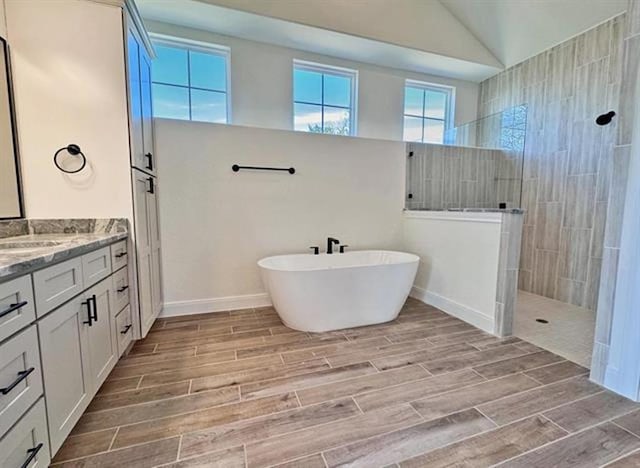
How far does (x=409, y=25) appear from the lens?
3.53 m

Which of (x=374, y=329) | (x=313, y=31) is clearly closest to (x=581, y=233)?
(x=374, y=329)

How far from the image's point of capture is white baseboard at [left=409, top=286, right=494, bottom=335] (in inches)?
95.7

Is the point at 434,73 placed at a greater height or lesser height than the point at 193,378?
greater

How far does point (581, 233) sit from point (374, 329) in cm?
241

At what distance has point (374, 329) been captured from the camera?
2.46m

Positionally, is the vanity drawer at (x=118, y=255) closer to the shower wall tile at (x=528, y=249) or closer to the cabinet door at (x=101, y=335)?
the cabinet door at (x=101, y=335)

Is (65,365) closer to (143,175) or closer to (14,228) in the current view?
(14,228)

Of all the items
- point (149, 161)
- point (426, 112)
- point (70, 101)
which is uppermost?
point (426, 112)

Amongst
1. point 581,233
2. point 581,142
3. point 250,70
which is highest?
point 250,70

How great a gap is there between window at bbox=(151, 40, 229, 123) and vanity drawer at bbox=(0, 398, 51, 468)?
10.2 ft

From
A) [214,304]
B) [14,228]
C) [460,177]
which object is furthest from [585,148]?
[14,228]

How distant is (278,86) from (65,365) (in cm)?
328

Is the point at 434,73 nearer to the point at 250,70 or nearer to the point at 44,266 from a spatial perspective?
the point at 250,70

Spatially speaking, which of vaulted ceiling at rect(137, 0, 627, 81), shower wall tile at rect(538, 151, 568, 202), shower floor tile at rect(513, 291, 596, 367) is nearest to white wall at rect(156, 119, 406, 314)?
vaulted ceiling at rect(137, 0, 627, 81)
